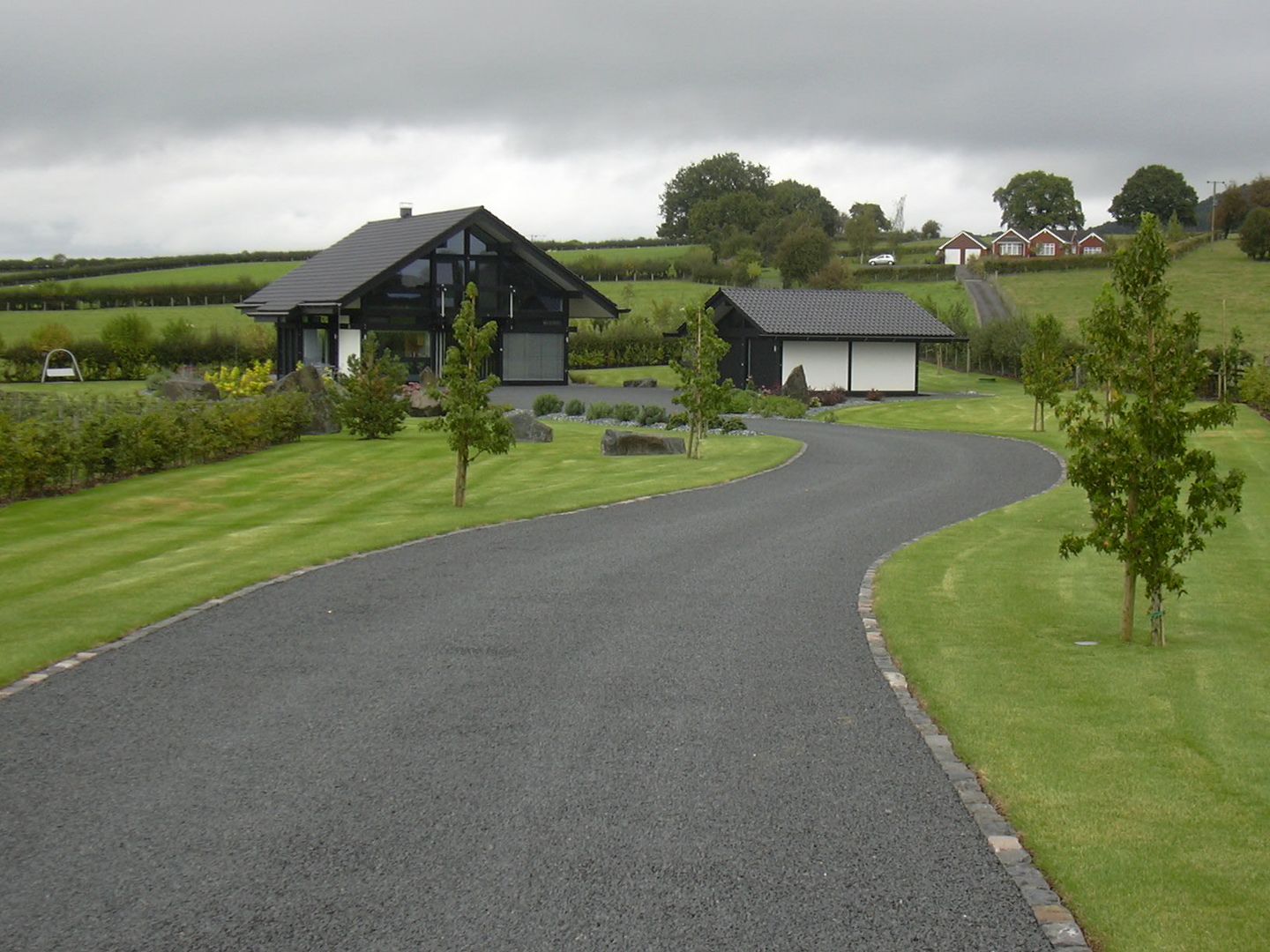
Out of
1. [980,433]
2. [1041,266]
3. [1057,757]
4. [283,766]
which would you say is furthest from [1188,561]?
[1041,266]

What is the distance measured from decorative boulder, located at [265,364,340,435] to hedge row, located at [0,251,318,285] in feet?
212

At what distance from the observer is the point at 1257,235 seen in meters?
106

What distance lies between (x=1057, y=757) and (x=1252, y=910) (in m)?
2.29

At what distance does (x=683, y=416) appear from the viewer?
30922mm

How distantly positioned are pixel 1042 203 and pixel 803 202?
34456 millimetres

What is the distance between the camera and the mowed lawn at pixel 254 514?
12.9m

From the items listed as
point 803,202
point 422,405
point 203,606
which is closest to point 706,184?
point 803,202

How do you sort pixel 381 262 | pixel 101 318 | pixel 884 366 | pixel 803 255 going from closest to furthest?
pixel 381 262 → pixel 884 366 → pixel 101 318 → pixel 803 255

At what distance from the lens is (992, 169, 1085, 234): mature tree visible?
527 ft

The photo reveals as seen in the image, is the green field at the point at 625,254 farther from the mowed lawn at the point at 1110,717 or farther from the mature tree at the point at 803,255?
the mowed lawn at the point at 1110,717

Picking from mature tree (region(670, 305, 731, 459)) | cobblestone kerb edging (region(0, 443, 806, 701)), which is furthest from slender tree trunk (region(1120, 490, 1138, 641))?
mature tree (region(670, 305, 731, 459))

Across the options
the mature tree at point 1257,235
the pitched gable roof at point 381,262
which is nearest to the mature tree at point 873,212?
the mature tree at point 1257,235

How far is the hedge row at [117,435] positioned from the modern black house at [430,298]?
21.8 metres

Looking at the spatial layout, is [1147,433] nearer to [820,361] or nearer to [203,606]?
[203,606]
